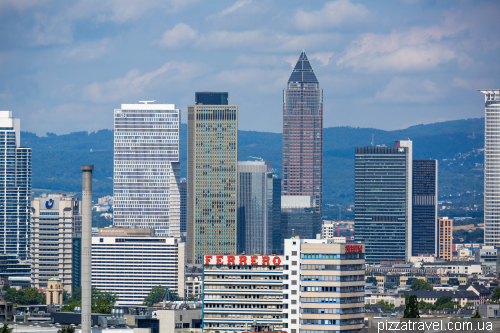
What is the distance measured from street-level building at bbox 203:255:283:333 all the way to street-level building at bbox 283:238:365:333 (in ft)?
28.8

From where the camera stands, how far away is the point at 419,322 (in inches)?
3974

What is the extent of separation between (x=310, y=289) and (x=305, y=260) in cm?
451

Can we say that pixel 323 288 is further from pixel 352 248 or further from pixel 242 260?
pixel 242 260

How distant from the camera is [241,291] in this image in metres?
182

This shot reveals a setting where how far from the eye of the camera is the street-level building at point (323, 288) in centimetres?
16150

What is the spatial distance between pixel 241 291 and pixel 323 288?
22.7 meters

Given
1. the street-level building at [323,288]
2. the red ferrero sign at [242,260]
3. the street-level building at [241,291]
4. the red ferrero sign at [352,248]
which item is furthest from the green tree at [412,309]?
the red ferrero sign at [242,260]

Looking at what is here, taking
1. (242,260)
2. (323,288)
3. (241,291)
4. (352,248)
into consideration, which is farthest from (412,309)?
(242,260)

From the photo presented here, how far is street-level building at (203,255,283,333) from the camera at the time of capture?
584 ft

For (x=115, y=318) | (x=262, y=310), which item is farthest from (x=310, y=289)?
(x=115, y=318)

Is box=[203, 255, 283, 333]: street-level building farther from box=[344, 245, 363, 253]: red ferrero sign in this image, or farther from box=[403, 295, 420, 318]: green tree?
box=[403, 295, 420, 318]: green tree

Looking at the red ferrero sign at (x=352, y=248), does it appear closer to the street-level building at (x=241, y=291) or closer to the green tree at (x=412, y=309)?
the green tree at (x=412, y=309)

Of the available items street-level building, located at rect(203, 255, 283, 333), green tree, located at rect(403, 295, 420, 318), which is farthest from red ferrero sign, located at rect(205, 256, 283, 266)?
green tree, located at rect(403, 295, 420, 318)

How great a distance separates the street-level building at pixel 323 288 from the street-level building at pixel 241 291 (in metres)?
8.78
